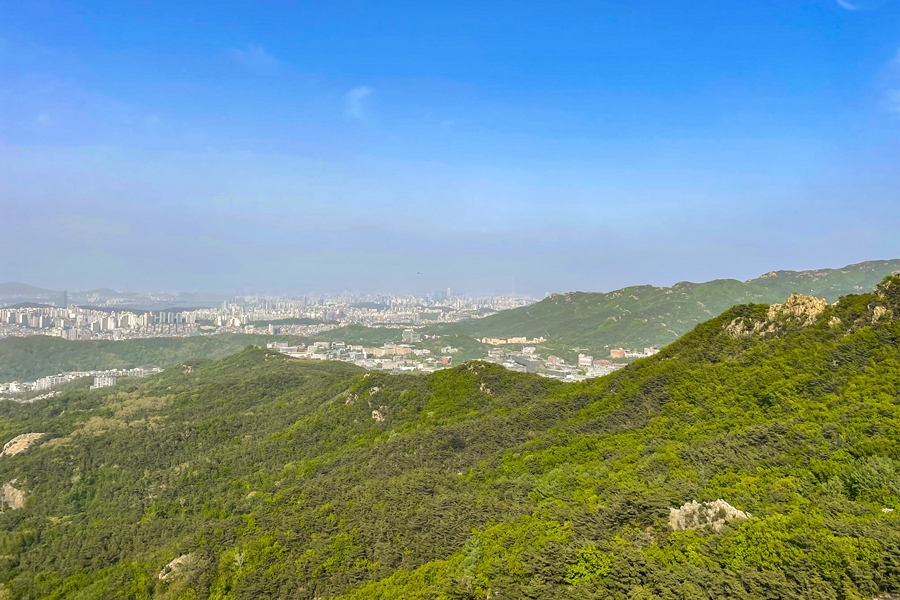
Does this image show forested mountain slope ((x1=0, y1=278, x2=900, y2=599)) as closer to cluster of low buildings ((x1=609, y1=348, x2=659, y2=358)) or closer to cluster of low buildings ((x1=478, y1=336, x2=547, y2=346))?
cluster of low buildings ((x1=609, y1=348, x2=659, y2=358))

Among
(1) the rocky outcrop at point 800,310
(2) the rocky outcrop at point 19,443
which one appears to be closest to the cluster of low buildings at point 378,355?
(2) the rocky outcrop at point 19,443

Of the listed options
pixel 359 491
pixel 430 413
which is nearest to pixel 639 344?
pixel 430 413

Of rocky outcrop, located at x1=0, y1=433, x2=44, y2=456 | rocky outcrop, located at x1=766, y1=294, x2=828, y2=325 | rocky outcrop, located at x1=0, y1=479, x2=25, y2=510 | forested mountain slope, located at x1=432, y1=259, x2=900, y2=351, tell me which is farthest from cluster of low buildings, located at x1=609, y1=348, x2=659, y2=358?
rocky outcrop, located at x1=0, y1=479, x2=25, y2=510

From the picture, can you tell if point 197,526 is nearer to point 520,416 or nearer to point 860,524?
point 520,416

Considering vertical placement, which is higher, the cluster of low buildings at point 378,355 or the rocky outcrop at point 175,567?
the rocky outcrop at point 175,567

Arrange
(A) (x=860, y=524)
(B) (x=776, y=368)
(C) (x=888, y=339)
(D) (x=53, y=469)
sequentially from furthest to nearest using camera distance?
(D) (x=53, y=469), (B) (x=776, y=368), (C) (x=888, y=339), (A) (x=860, y=524)

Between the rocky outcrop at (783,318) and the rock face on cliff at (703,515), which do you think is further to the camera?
the rocky outcrop at (783,318)

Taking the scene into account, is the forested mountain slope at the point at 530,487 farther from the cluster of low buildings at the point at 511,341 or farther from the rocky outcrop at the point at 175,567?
the cluster of low buildings at the point at 511,341
